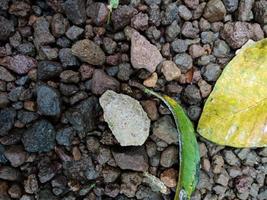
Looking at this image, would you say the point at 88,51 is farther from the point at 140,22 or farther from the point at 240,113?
the point at 240,113

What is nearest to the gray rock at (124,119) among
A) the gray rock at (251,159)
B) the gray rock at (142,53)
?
the gray rock at (142,53)

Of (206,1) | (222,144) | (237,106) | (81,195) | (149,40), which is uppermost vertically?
(206,1)

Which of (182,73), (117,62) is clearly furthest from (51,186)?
(182,73)

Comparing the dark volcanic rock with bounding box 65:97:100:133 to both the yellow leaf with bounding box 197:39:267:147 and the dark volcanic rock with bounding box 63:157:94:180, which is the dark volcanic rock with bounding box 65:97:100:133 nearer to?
the dark volcanic rock with bounding box 63:157:94:180

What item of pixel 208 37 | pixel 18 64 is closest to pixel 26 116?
pixel 18 64

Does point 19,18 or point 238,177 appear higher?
point 19,18

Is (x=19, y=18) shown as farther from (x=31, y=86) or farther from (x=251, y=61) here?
(x=251, y=61)
